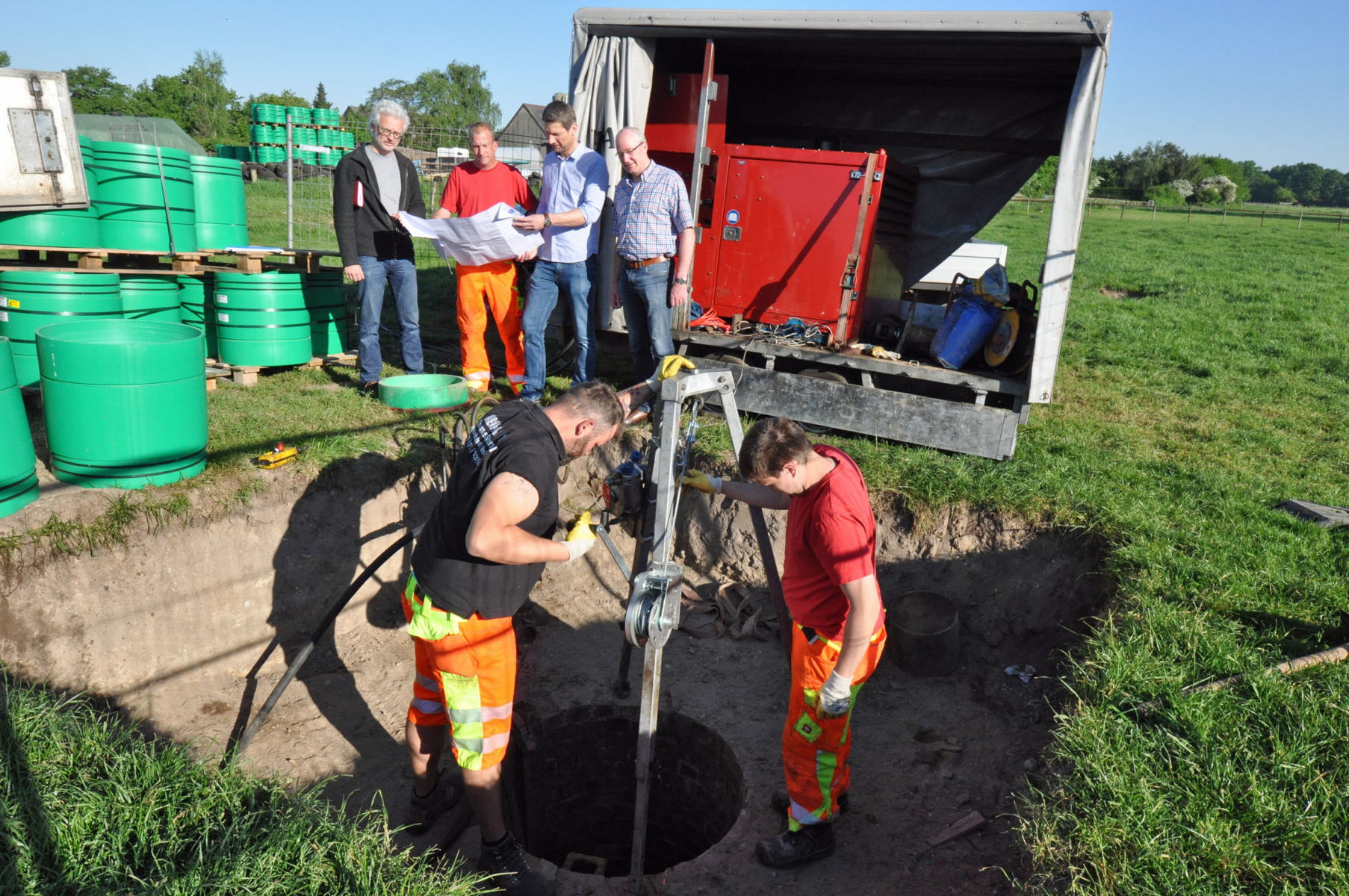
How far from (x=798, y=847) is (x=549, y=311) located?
13.4ft

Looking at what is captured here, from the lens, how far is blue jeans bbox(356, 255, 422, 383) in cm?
631

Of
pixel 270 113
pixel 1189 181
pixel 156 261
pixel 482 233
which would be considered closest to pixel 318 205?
pixel 270 113

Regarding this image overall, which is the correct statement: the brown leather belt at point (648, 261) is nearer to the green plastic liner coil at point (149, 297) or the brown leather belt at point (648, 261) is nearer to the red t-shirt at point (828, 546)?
the red t-shirt at point (828, 546)

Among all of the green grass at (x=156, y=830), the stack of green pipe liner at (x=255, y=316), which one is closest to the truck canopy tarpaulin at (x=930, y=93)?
the stack of green pipe liner at (x=255, y=316)

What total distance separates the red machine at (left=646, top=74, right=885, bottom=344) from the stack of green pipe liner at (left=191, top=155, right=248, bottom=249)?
3.85m

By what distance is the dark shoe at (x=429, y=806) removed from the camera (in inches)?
145

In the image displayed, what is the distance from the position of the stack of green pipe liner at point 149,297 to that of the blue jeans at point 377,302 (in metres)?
1.36

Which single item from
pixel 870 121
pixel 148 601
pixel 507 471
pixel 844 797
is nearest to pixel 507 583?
pixel 507 471

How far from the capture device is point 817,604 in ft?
10.5

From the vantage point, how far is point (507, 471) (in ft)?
9.12

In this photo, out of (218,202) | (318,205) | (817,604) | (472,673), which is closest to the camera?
(472,673)

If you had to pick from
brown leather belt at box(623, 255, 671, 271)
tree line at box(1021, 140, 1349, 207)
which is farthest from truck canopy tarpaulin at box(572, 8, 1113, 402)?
tree line at box(1021, 140, 1349, 207)

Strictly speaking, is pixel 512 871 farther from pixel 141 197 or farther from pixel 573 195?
pixel 141 197

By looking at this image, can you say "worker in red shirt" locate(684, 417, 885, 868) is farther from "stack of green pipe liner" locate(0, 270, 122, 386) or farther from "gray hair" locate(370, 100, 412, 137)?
"stack of green pipe liner" locate(0, 270, 122, 386)
